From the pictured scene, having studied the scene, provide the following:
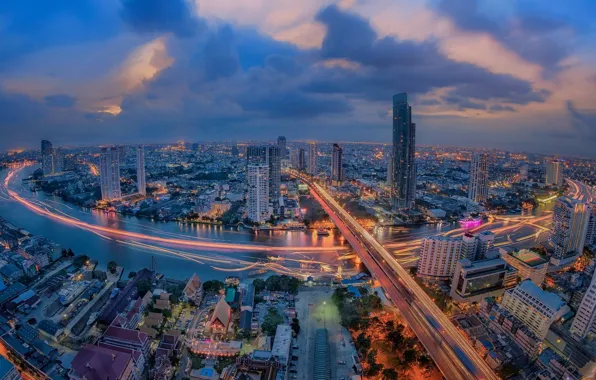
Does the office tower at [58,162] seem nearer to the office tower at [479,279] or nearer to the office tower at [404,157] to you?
the office tower at [404,157]

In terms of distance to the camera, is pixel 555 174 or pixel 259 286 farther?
pixel 555 174

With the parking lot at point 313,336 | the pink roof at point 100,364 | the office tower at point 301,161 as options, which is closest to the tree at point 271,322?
the parking lot at point 313,336

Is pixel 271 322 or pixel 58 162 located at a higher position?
pixel 58 162

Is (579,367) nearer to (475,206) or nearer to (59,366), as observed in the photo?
(59,366)

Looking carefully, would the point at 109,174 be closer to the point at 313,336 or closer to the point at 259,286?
the point at 259,286

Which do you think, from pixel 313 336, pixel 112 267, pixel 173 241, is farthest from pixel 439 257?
pixel 112 267

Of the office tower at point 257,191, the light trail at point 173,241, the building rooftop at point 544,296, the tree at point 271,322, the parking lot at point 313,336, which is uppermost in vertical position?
the office tower at point 257,191
